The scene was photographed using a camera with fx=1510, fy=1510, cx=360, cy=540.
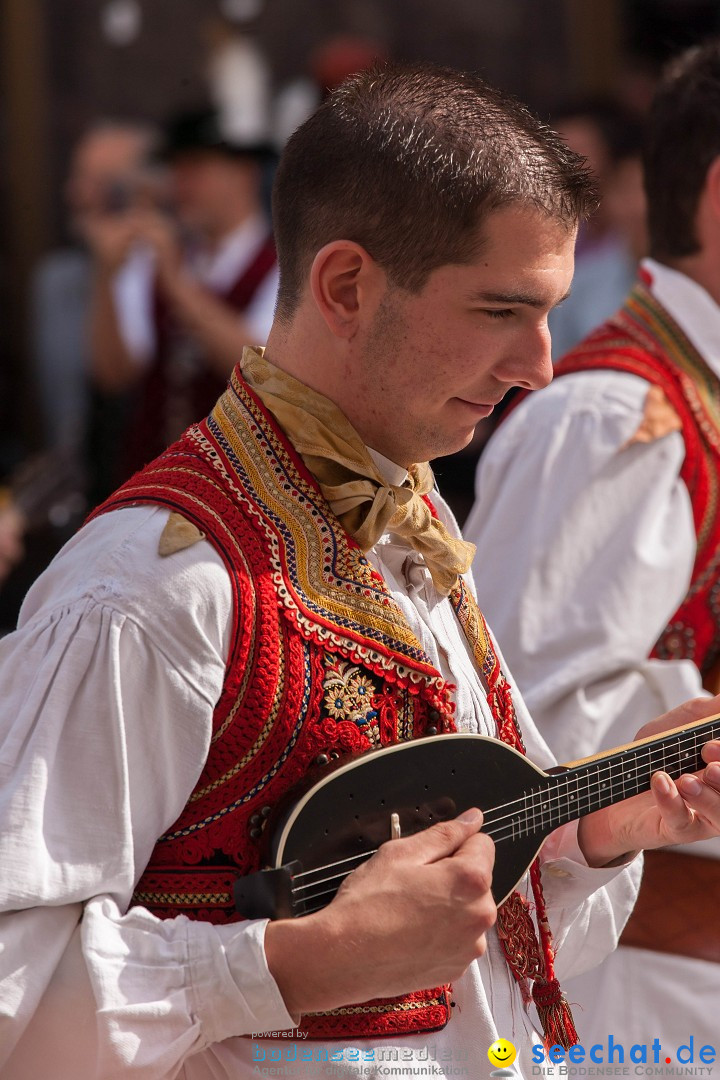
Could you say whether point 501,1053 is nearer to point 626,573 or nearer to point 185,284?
point 626,573

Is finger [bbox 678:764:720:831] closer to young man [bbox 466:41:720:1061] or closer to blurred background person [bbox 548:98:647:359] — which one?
young man [bbox 466:41:720:1061]

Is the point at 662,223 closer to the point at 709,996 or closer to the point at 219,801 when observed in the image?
the point at 709,996

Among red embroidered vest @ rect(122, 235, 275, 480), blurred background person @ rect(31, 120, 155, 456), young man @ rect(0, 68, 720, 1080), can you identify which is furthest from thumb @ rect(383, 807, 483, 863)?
blurred background person @ rect(31, 120, 155, 456)

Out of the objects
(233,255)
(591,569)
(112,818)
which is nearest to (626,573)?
(591,569)

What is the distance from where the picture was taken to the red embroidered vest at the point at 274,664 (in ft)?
5.07

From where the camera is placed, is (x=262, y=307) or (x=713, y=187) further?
(x=262, y=307)

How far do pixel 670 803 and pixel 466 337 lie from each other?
2.06 feet

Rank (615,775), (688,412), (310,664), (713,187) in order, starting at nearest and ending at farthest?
→ (310,664) < (615,775) < (688,412) < (713,187)

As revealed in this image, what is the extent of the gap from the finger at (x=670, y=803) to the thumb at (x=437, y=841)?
0.96 ft

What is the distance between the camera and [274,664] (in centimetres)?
154

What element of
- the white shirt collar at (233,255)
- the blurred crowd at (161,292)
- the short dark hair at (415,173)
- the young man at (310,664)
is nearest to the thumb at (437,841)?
the young man at (310,664)

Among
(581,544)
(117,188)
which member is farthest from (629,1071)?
(117,188)

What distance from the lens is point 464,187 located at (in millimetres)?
1604

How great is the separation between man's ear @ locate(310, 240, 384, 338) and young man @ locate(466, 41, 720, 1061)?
0.93 metres
